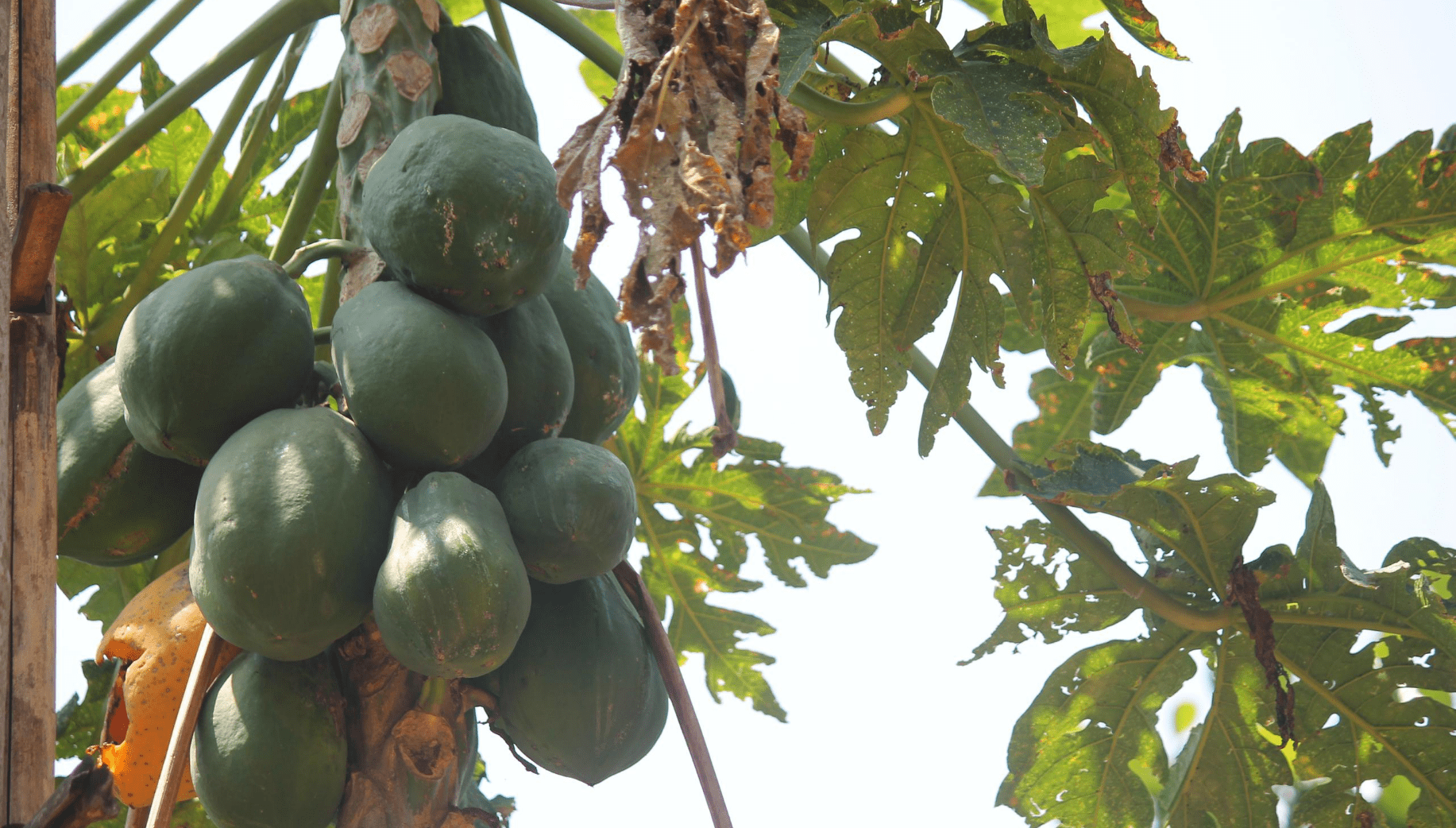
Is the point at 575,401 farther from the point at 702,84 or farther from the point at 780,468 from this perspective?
the point at 780,468

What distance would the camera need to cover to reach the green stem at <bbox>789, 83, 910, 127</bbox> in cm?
211

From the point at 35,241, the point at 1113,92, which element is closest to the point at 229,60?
the point at 35,241

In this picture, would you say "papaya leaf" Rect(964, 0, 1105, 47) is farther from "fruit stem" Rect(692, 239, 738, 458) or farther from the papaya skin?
the papaya skin

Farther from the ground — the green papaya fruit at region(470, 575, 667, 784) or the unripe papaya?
the unripe papaya

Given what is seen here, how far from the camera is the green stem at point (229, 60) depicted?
233 centimetres

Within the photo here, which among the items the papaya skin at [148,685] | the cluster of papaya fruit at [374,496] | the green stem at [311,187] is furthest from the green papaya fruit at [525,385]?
the green stem at [311,187]

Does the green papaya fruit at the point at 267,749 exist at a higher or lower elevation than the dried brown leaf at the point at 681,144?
lower

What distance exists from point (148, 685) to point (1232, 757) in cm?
213

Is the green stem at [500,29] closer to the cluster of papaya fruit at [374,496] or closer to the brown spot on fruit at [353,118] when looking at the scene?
the brown spot on fruit at [353,118]

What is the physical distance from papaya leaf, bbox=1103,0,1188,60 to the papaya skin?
1.63 meters

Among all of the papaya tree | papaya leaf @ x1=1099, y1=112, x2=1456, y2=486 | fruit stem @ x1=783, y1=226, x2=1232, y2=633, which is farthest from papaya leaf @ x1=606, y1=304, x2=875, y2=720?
papaya leaf @ x1=1099, y1=112, x2=1456, y2=486

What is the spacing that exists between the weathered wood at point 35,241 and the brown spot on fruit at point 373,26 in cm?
50

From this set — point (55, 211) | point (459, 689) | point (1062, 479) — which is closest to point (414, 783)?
point (459, 689)

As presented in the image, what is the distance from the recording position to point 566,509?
1477 mm
